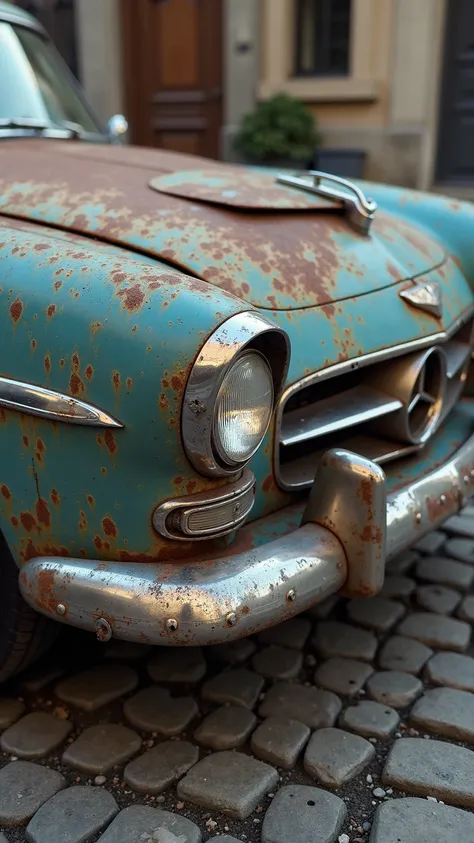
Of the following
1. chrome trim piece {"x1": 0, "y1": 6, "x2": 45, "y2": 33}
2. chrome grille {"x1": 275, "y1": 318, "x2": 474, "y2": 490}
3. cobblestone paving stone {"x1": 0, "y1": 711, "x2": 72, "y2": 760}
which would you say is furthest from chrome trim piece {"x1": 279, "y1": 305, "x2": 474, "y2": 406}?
chrome trim piece {"x1": 0, "y1": 6, "x2": 45, "y2": 33}

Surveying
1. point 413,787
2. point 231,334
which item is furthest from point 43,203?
point 413,787

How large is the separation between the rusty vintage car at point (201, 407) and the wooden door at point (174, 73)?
6485mm

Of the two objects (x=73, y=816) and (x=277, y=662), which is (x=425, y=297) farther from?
(x=73, y=816)

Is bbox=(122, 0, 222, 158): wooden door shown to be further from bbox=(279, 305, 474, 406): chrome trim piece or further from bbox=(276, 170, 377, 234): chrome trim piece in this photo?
bbox=(279, 305, 474, 406): chrome trim piece

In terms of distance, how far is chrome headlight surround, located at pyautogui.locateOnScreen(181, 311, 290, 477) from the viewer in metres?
1.43

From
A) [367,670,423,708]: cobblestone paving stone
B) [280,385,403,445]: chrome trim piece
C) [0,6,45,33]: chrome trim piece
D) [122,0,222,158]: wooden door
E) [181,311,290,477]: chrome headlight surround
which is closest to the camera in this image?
[181,311,290,477]: chrome headlight surround

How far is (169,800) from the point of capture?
5.46ft

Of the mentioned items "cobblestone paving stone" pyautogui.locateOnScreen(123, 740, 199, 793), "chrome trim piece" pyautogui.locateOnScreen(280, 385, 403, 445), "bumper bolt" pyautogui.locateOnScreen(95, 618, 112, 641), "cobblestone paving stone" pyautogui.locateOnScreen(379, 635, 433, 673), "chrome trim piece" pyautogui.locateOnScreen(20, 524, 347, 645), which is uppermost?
"chrome trim piece" pyautogui.locateOnScreen(280, 385, 403, 445)

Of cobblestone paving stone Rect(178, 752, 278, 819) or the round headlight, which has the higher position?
the round headlight

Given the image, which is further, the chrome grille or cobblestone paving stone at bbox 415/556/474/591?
cobblestone paving stone at bbox 415/556/474/591

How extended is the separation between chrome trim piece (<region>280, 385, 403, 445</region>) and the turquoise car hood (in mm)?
260

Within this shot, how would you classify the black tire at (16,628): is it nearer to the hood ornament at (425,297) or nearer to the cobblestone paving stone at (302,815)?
the cobblestone paving stone at (302,815)

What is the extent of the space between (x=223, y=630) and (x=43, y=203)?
1.20m

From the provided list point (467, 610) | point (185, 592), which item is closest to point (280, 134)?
point (467, 610)
